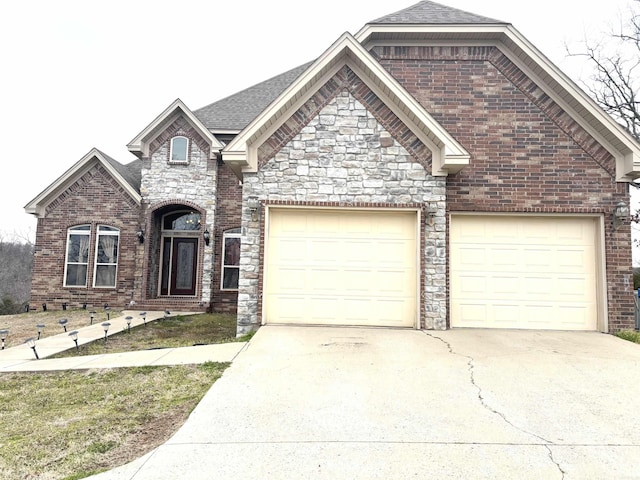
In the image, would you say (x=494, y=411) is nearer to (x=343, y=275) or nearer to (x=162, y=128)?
(x=343, y=275)

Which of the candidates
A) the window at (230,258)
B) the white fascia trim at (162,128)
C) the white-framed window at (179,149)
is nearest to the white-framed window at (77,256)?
the white fascia trim at (162,128)

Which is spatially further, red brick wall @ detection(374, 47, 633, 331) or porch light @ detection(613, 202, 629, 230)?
red brick wall @ detection(374, 47, 633, 331)

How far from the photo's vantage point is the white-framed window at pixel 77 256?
13.1 metres

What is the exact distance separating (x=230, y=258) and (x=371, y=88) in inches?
304

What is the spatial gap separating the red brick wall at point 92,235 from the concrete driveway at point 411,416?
357 inches

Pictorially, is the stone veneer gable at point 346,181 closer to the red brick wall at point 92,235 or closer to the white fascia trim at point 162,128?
the white fascia trim at point 162,128

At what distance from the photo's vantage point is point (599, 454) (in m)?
3.00

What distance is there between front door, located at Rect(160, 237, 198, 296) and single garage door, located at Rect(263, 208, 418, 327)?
707 centimetres

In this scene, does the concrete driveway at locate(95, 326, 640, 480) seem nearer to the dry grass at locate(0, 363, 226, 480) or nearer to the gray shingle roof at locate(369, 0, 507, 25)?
the dry grass at locate(0, 363, 226, 480)

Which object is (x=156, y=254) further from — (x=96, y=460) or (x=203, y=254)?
(x=96, y=460)

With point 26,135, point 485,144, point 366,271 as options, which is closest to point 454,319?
point 366,271

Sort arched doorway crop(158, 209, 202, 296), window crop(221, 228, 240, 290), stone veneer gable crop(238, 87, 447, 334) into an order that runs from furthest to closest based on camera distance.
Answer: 1. arched doorway crop(158, 209, 202, 296)
2. window crop(221, 228, 240, 290)
3. stone veneer gable crop(238, 87, 447, 334)

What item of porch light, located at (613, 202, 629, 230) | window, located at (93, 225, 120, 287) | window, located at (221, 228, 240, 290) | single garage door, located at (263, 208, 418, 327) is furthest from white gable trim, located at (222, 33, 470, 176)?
window, located at (93, 225, 120, 287)

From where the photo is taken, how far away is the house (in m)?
7.33
